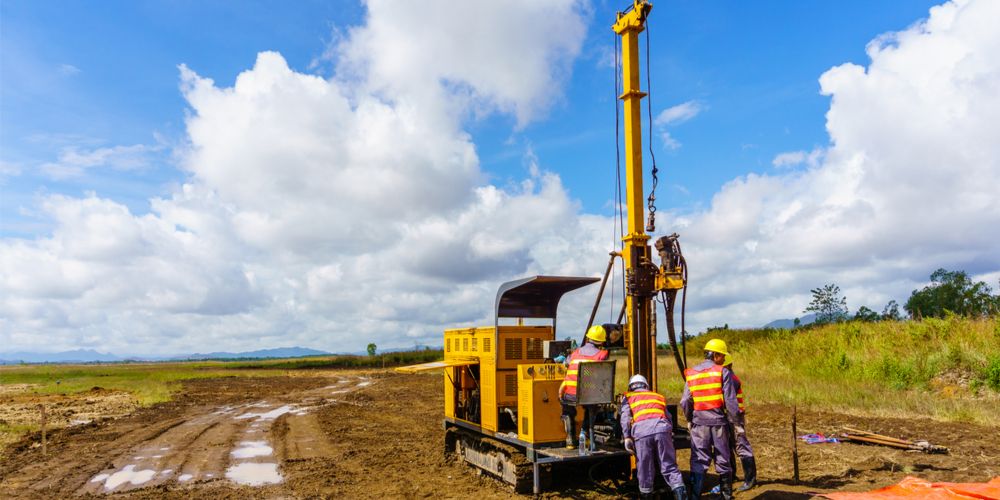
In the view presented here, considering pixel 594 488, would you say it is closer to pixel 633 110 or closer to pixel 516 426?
pixel 516 426

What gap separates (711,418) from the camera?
8.88 m

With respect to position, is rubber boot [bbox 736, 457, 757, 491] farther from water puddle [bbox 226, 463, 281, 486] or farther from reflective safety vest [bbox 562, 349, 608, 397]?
water puddle [bbox 226, 463, 281, 486]

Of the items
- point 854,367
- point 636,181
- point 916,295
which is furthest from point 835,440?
point 916,295

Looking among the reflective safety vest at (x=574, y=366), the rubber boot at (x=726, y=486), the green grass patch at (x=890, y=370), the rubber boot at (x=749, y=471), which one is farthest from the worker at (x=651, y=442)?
the green grass patch at (x=890, y=370)

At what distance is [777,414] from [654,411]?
11625 millimetres

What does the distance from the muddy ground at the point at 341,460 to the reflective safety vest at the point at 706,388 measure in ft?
5.05

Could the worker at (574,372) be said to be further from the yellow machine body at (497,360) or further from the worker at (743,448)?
the worker at (743,448)

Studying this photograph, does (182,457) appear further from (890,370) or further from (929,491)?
(890,370)

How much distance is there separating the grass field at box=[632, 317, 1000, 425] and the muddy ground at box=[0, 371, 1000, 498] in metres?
1.47

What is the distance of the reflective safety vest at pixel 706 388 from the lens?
8.89 meters

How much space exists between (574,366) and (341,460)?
7.40 metres

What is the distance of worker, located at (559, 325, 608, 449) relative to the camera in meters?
9.39

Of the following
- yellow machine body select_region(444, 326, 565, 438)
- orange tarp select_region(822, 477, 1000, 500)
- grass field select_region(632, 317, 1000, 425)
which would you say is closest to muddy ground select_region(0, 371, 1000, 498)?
orange tarp select_region(822, 477, 1000, 500)

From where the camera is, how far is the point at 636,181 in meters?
11.0
